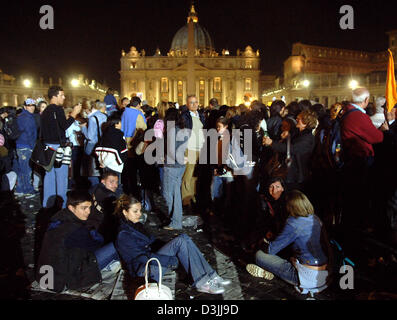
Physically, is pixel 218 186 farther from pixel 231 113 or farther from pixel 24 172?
pixel 24 172

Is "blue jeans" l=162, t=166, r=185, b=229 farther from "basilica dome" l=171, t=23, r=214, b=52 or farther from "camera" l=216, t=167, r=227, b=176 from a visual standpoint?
"basilica dome" l=171, t=23, r=214, b=52

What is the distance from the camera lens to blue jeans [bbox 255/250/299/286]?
4113 millimetres

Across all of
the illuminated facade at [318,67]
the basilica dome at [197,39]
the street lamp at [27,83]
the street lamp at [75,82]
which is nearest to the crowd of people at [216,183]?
the illuminated facade at [318,67]

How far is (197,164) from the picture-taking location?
717 centimetres

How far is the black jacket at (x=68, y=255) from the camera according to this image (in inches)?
153

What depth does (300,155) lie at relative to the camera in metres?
5.57

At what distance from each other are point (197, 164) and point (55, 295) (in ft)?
12.7

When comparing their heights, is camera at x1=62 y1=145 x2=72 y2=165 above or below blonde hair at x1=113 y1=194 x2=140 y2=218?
above

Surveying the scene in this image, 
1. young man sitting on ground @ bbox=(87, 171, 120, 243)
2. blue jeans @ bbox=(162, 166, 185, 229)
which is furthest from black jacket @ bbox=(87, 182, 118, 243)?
blue jeans @ bbox=(162, 166, 185, 229)

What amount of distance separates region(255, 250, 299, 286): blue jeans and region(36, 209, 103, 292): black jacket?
203 centimetres

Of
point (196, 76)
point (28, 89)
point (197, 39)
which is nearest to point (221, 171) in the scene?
point (28, 89)

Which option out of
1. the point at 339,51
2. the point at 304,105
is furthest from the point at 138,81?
the point at 304,105

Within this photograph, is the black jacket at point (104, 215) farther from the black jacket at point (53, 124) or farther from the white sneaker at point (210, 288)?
the white sneaker at point (210, 288)

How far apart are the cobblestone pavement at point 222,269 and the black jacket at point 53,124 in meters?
1.56
